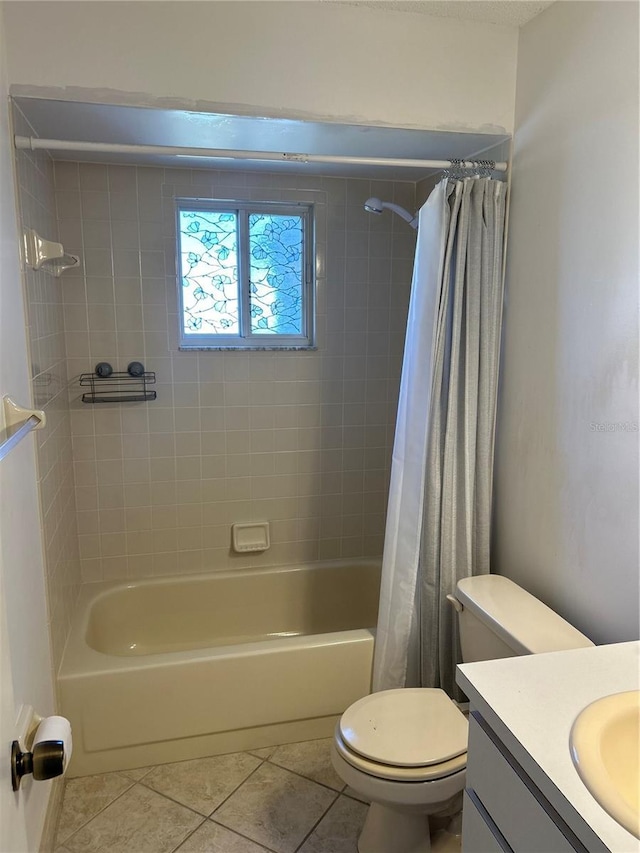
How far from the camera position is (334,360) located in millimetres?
2891

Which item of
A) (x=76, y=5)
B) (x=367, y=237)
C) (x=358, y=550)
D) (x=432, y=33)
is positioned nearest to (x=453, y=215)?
(x=432, y=33)

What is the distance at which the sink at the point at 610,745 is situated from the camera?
96 centimetres

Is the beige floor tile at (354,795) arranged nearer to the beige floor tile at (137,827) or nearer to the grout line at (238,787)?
the grout line at (238,787)

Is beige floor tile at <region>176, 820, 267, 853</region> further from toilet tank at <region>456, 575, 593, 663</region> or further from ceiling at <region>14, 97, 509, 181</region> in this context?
ceiling at <region>14, 97, 509, 181</region>

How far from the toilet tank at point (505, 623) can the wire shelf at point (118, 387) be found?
5.13 feet

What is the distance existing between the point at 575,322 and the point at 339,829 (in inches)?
67.0

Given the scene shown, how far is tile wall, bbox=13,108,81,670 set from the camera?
6.17 feet

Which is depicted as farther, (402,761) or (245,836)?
(245,836)

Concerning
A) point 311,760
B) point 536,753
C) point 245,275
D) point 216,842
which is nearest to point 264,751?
point 311,760

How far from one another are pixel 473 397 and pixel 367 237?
3.73ft

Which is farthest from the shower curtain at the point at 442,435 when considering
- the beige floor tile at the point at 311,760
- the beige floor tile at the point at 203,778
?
the beige floor tile at the point at 203,778

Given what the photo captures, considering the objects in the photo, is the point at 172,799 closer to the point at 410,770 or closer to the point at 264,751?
the point at 264,751

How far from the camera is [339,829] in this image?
1.92m

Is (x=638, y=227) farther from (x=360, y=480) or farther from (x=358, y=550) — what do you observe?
(x=358, y=550)
